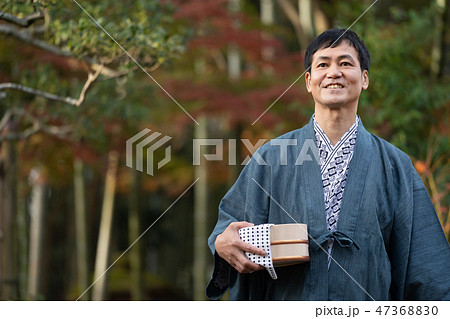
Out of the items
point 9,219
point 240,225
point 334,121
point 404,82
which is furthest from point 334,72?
point 9,219

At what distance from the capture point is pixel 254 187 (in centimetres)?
185

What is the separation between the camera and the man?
5.66ft

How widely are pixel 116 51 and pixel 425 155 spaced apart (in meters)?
2.53

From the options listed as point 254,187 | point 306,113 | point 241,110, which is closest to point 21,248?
point 241,110

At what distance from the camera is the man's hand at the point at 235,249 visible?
1.67 metres

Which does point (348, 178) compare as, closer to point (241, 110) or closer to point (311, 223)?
point (311, 223)

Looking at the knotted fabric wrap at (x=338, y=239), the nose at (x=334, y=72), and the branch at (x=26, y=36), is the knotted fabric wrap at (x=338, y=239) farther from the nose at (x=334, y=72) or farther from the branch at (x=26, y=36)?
the branch at (x=26, y=36)

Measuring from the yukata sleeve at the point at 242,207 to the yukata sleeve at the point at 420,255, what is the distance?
402 mm

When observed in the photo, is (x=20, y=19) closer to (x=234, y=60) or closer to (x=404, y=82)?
(x=404, y=82)

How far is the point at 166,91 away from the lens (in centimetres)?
585

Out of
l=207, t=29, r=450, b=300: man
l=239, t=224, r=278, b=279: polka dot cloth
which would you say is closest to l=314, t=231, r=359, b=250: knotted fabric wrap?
l=207, t=29, r=450, b=300: man

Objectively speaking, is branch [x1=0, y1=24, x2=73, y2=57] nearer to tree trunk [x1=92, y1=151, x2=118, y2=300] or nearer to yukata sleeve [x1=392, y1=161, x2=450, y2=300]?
yukata sleeve [x1=392, y1=161, x2=450, y2=300]

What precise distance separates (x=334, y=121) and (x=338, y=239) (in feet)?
1.20

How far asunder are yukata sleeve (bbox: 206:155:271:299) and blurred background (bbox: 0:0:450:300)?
1356 millimetres
